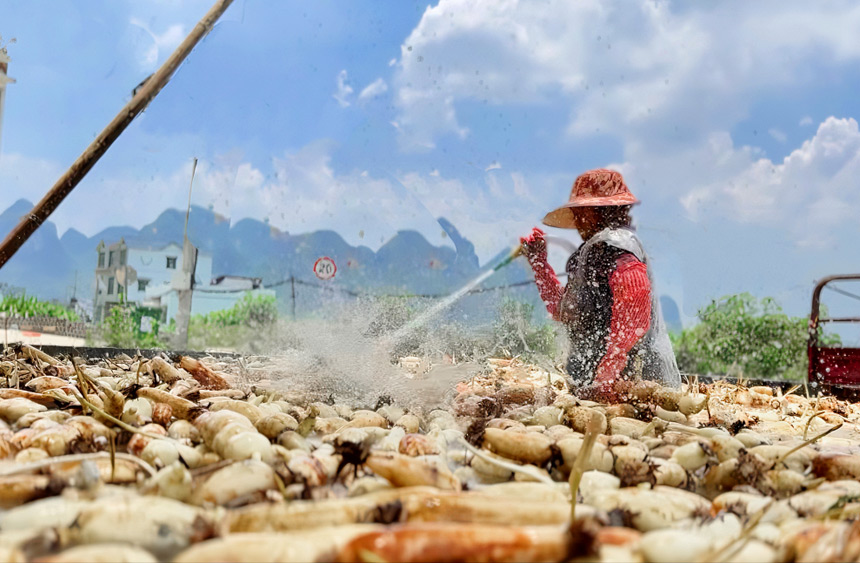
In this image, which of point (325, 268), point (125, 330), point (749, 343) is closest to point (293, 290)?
point (325, 268)

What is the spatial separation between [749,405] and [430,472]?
247 centimetres

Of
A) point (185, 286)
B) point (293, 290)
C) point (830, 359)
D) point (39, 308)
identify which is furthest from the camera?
point (39, 308)

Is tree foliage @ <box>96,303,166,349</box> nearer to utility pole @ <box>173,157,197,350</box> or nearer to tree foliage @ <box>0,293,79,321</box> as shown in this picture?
tree foliage @ <box>0,293,79,321</box>

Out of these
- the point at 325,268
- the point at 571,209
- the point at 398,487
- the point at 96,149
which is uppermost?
the point at 96,149

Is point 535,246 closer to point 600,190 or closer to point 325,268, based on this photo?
point 600,190

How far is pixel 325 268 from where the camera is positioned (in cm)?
260

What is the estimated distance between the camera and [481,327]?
2518mm

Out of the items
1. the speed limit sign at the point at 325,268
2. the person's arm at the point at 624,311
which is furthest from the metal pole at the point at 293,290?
the person's arm at the point at 624,311

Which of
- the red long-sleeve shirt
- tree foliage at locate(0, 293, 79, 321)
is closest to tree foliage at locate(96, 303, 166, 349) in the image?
tree foliage at locate(0, 293, 79, 321)

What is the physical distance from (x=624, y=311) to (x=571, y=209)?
62 centimetres

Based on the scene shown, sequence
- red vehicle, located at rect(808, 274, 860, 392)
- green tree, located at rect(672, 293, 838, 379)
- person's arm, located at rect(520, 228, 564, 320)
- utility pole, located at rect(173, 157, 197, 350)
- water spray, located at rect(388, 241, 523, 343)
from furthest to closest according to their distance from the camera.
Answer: green tree, located at rect(672, 293, 838, 379) < utility pole, located at rect(173, 157, 197, 350) < red vehicle, located at rect(808, 274, 860, 392) < person's arm, located at rect(520, 228, 564, 320) < water spray, located at rect(388, 241, 523, 343)

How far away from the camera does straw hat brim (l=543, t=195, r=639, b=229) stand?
110 inches

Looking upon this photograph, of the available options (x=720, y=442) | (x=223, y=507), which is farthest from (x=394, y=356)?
(x=223, y=507)

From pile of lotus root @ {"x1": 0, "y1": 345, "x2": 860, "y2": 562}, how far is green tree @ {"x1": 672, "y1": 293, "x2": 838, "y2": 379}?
6.67 m
